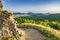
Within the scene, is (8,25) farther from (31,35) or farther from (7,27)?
(31,35)

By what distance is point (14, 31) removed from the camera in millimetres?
29297

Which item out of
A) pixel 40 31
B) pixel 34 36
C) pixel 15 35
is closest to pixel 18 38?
pixel 15 35

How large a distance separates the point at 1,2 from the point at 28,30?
5609 millimetres

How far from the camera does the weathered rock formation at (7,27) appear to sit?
92.5ft

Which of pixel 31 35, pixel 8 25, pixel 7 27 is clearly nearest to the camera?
pixel 7 27

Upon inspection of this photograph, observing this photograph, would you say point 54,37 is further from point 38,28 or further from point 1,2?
point 1,2

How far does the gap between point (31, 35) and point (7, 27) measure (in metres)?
3.73

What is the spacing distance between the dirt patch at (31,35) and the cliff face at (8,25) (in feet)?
4.21

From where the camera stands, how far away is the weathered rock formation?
28188 mm

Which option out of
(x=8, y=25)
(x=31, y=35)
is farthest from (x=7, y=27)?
(x=31, y=35)

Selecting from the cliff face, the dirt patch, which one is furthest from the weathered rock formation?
the dirt patch

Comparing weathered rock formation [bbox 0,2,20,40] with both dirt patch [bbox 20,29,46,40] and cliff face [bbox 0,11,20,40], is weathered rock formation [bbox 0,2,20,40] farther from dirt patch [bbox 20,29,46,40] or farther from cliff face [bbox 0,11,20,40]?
dirt patch [bbox 20,29,46,40]

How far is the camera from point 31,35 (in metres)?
30.9

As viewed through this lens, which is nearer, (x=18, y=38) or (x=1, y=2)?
(x=18, y=38)
